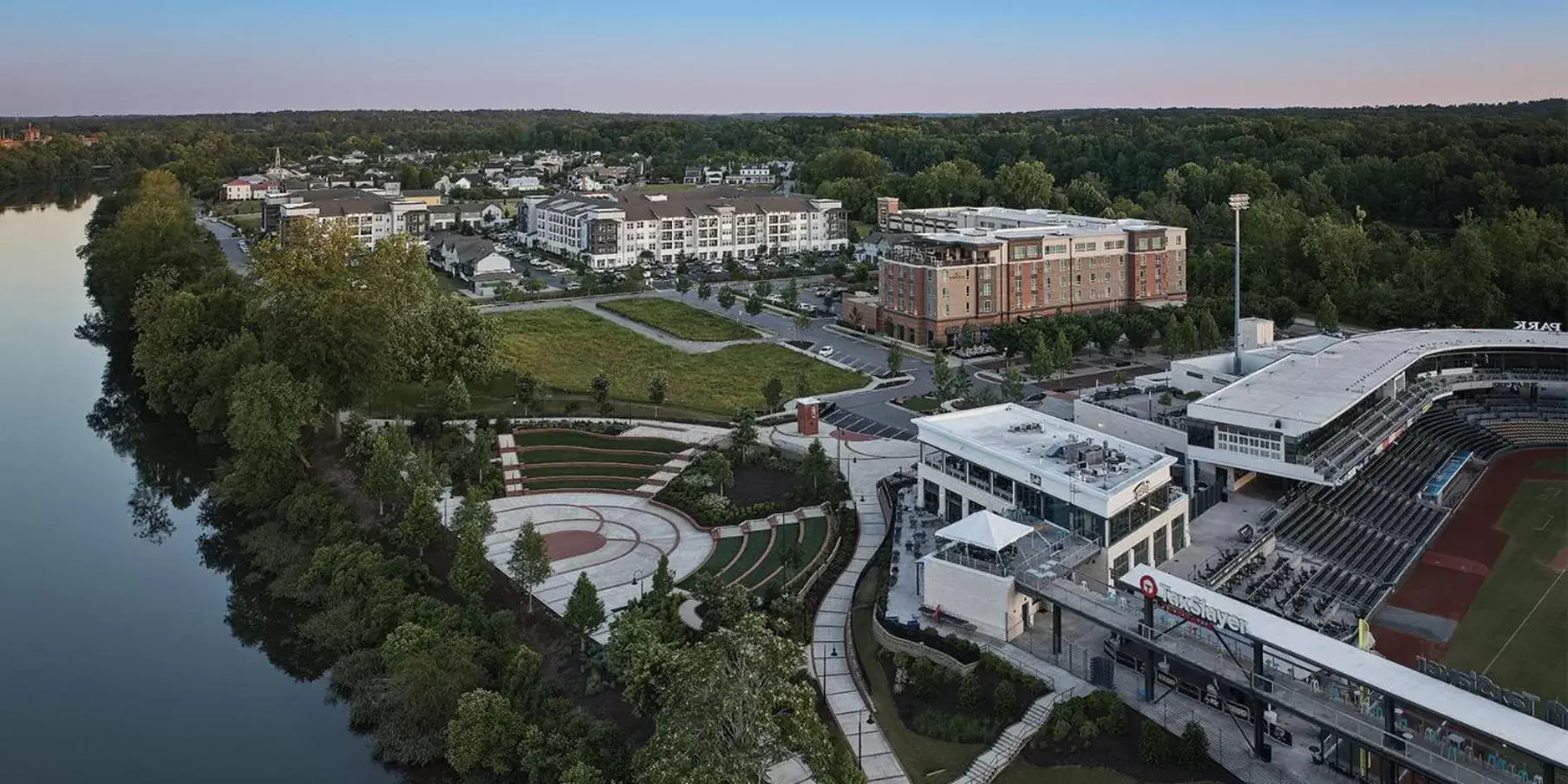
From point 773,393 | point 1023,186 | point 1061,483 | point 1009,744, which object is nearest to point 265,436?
point 773,393

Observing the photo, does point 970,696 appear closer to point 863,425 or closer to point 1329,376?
point 1329,376

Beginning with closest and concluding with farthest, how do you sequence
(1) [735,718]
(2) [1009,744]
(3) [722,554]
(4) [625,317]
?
1. (1) [735,718]
2. (2) [1009,744]
3. (3) [722,554]
4. (4) [625,317]

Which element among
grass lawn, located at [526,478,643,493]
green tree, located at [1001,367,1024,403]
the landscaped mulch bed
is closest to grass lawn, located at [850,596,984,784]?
the landscaped mulch bed

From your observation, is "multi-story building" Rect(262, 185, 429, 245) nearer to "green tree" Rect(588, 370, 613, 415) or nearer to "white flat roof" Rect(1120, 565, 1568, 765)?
"green tree" Rect(588, 370, 613, 415)

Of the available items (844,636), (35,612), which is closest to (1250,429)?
(844,636)

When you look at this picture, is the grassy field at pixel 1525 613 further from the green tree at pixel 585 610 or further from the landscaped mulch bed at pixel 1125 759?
the green tree at pixel 585 610

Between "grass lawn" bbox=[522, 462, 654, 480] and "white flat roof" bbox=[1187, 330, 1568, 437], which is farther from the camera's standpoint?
"grass lawn" bbox=[522, 462, 654, 480]
